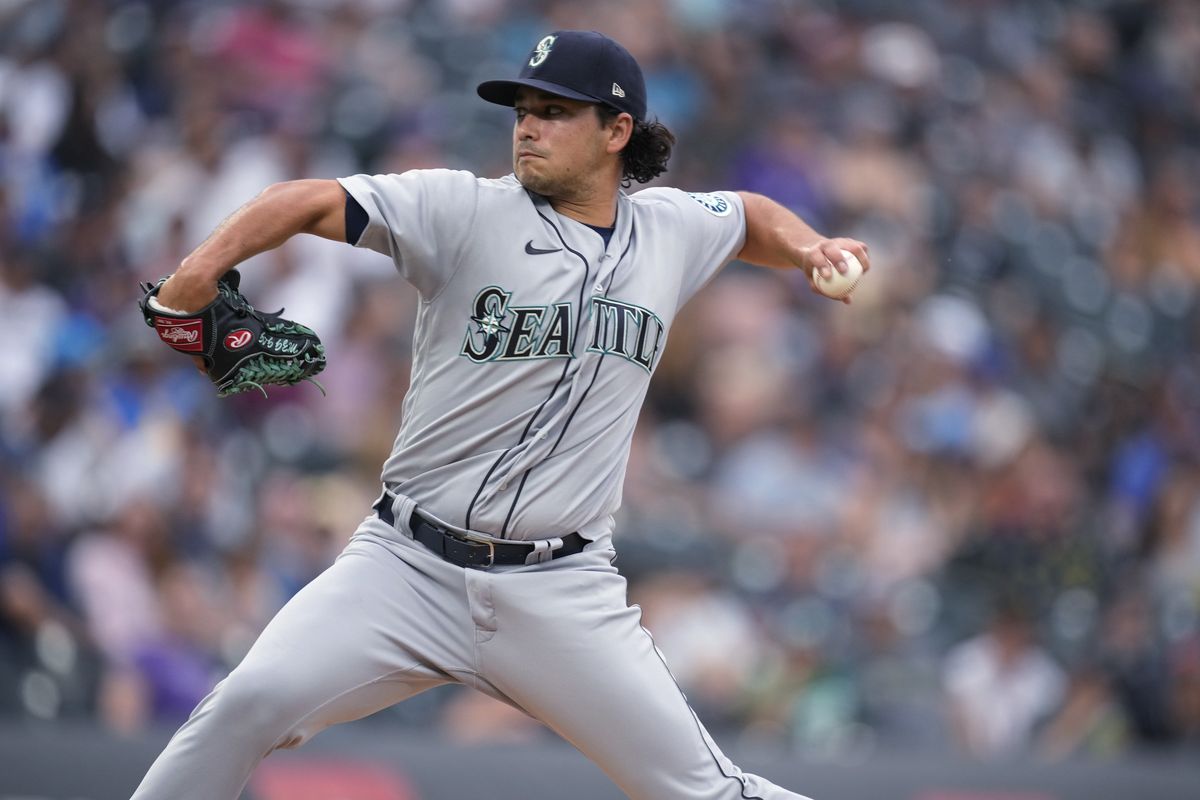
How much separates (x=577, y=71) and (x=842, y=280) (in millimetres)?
785

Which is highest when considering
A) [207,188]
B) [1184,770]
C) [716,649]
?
[207,188]

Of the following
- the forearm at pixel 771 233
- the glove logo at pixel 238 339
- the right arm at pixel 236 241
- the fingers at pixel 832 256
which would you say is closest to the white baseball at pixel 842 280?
the fingers at pixel 832 256

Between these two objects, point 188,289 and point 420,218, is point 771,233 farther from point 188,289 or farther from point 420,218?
point 188,289

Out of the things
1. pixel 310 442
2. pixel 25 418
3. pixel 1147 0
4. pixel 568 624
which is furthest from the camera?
pixel 1147 0

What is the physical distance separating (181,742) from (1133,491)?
6.42 metres

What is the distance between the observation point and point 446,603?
11.8 feet

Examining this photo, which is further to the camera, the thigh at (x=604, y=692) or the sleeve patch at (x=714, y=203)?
the sleeve patch at (x=714, y=203)

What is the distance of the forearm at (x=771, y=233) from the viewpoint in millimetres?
3920

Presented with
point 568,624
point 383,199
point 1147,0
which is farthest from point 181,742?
point 1147,0

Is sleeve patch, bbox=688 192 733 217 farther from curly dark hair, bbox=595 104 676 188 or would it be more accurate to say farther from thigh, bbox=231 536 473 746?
thigh, bbox=231 536 473 746

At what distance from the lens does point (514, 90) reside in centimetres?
378

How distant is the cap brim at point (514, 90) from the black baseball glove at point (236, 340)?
0.72 m

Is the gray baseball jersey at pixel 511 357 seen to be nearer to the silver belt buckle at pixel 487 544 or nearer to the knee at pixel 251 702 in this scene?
the silver belt buckle at pixel 487 544

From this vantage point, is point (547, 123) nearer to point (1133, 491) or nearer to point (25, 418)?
point (25, 418)
